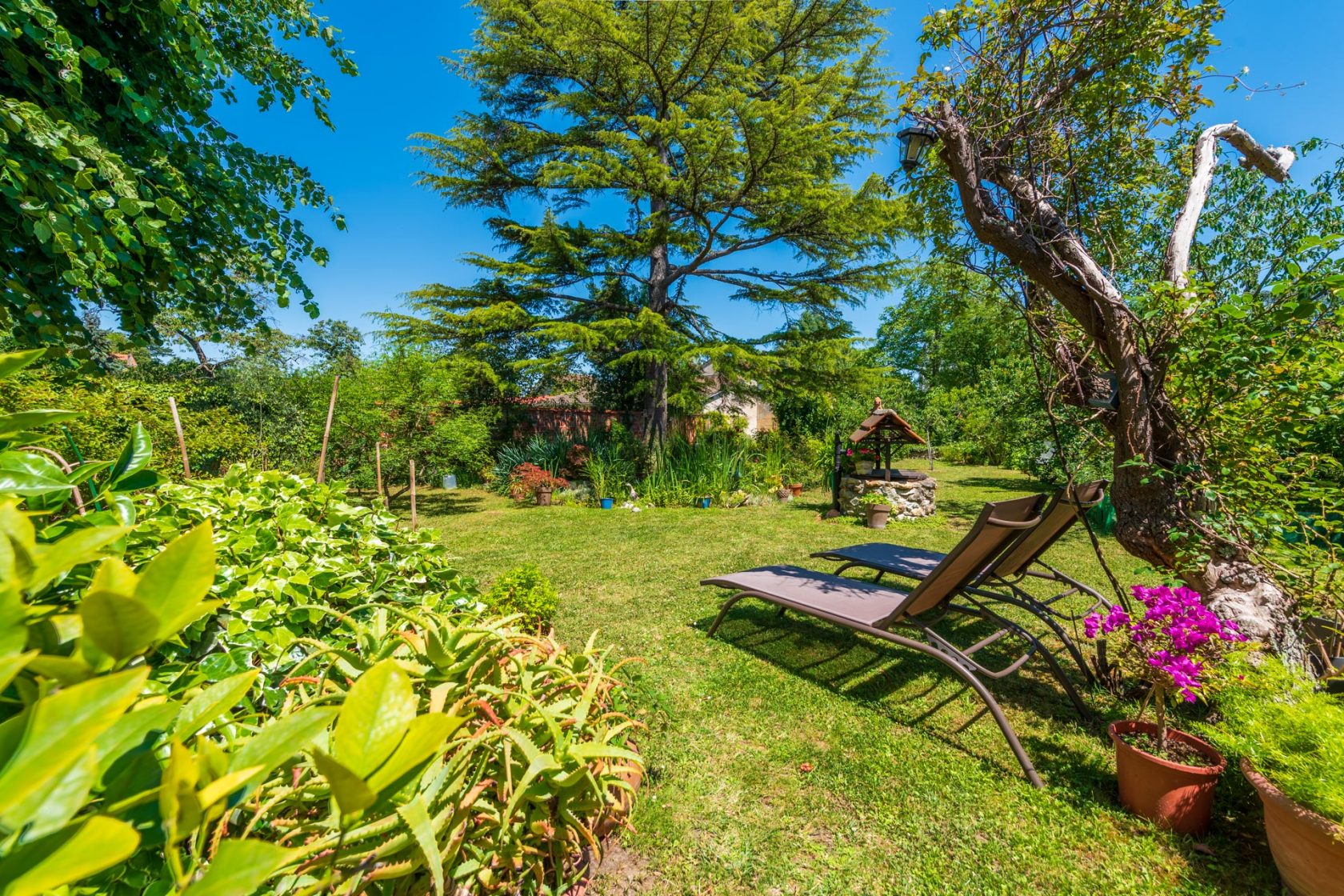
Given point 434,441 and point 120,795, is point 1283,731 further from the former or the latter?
point 434,441

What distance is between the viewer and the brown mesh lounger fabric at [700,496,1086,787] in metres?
2.40

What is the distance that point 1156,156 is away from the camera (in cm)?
345

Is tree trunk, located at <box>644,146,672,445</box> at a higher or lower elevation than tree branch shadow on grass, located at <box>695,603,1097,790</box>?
higher

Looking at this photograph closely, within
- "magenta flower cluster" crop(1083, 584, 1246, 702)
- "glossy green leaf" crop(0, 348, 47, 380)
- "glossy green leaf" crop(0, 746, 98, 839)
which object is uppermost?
"glossy green leaf" crop(0, 348, 47, 380)

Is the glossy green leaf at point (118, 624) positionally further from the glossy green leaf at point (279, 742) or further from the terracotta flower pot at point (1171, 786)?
the terracotta flower pot at point (1171, 786)

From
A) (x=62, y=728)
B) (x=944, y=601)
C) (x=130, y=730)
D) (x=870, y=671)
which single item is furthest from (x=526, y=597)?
(x=62, y=728)

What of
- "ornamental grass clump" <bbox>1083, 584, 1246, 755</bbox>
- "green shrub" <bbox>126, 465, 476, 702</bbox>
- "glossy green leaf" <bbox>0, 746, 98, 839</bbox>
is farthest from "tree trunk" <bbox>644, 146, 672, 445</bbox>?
"glossy green leaf" <bbox>0, 746, 98, 839</bbox>

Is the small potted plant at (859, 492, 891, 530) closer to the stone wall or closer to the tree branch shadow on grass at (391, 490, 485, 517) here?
the stone wall

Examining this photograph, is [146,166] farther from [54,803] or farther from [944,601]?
[944,601]

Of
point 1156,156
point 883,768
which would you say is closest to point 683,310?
point 1156,156

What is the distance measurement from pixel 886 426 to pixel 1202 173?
5.69m

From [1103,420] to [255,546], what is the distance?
3898 millimetres

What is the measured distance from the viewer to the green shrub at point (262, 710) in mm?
286

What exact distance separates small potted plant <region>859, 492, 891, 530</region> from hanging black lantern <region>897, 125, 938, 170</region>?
5.32 metres
